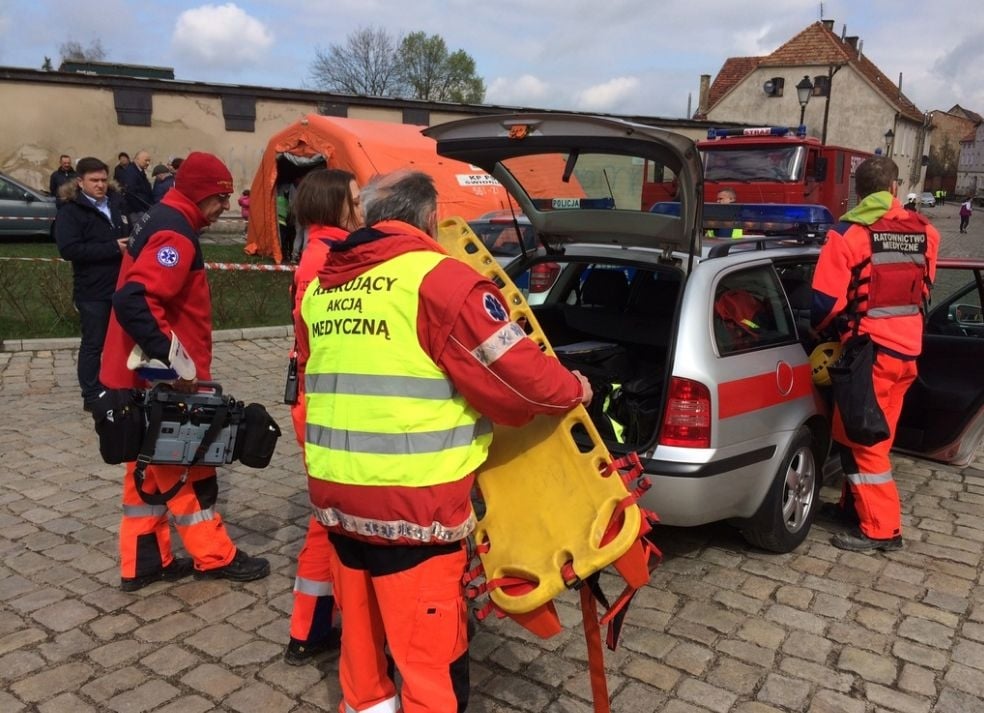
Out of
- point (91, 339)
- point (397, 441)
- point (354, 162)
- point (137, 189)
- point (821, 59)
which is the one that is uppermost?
point (821, 59)

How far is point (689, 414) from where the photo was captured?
372cm

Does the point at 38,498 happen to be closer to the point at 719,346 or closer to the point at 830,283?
the point at 719,346

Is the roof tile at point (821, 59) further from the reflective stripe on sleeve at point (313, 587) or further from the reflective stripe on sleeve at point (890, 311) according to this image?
the reflective stripe on sleeve at point (313, 587)

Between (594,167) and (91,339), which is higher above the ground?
(594,167)

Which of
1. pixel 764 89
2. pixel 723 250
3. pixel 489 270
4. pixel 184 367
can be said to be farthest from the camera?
pixel 764 89

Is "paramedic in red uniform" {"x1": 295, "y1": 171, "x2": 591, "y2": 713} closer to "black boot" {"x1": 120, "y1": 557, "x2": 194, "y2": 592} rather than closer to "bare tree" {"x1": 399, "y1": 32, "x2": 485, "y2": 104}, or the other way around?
"black boot" {"x1": 120, "y1": 557, "x2": 194, "y2": 592}

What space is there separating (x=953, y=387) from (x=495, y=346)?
4355 millimetres

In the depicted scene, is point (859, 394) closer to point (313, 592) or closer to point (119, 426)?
point (313, 592)

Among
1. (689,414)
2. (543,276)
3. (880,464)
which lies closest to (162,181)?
(543,276)

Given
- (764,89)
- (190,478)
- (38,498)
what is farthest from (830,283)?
(764,89)

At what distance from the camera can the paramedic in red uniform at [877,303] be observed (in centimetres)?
432

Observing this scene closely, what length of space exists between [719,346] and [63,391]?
19.7 ft

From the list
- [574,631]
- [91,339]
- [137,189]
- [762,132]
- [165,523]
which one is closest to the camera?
[574,631]

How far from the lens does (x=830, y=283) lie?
432 centimetres
